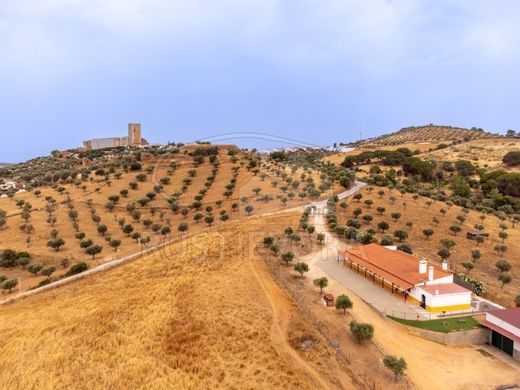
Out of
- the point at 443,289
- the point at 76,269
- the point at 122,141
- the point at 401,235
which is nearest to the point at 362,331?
the point at 443,289

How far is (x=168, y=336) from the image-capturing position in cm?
1914

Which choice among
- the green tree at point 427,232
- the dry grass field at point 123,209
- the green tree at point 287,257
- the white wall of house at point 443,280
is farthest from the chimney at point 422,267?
the dry grass field at point 123,209

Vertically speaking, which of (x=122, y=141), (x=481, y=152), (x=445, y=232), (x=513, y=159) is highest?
(x=122, y=141)

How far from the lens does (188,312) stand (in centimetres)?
2117

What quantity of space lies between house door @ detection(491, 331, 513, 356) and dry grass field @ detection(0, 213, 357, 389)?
9013 mm

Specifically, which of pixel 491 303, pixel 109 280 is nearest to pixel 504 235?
pixel 491 303

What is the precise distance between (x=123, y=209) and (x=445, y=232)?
36.7 meters

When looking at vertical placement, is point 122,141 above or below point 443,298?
above

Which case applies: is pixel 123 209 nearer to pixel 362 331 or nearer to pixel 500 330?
pixel 362 331

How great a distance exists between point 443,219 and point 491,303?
20.2 metres

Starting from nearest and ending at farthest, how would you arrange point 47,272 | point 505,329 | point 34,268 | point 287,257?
point 505,329, point 287,257, point 47,272, point 34,268

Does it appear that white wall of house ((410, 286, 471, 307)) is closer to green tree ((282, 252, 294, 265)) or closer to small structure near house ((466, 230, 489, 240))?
green tree ((282, 252, 294, 265))

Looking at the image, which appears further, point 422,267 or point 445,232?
point 445,232

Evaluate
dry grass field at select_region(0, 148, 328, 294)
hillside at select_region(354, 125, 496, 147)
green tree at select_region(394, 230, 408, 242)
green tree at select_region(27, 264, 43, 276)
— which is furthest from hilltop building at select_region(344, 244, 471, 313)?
hillside at select_region(354, 125, 496, 147)
